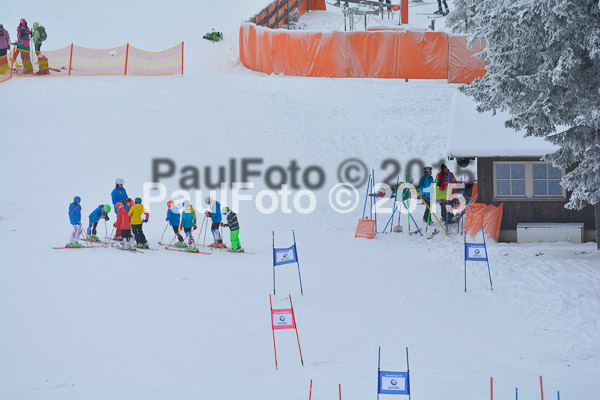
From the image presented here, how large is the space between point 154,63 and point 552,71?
22.6 metres

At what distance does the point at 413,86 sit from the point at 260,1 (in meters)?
16.1

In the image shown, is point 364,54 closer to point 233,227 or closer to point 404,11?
point 404,11

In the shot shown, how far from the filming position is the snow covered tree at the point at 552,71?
46.5 feet

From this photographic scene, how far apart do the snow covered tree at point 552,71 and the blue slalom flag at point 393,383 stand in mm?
7134

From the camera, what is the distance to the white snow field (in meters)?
11.7

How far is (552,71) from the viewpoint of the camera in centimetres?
1443

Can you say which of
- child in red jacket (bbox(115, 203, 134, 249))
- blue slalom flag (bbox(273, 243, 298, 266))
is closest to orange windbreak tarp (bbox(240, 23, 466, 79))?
child in red jacket (bbox(115, 203, 134, 249))

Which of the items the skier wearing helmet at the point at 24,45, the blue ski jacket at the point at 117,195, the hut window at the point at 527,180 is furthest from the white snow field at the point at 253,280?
the hut window at the point at 527,180

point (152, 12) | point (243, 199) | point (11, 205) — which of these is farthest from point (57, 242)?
point (152, 12)

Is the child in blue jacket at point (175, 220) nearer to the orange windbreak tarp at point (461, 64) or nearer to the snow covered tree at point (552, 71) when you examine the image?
the snow covered tree at point (552, 71)

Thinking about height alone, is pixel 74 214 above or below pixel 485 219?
below

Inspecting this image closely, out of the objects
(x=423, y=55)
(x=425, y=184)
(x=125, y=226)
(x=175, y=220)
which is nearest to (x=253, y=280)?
(x=175, y=220)

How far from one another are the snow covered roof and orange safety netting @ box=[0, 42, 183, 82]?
16.1 meters

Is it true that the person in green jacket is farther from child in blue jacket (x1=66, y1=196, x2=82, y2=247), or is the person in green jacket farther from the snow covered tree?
the snow covered tree
